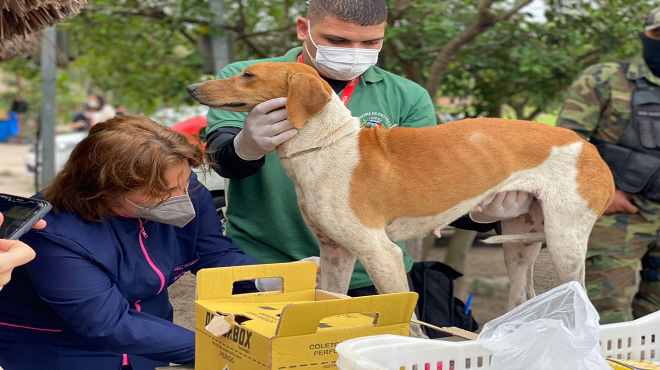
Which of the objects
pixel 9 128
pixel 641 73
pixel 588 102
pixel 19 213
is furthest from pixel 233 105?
pixel 9 128

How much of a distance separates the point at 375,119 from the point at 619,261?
166cm

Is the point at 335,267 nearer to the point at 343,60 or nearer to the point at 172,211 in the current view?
the point at 172,211

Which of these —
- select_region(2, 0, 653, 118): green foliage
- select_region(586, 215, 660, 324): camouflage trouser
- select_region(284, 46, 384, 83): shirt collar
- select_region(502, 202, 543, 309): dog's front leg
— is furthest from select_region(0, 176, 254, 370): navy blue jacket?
select_region(2, 0, 653, 118): green foliage

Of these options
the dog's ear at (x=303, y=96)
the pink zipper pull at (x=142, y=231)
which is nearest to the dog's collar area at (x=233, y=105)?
the dog's ear at (x=303, y=96)

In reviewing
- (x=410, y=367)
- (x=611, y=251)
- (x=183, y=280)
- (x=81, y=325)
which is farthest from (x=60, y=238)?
(x=611, y=251)

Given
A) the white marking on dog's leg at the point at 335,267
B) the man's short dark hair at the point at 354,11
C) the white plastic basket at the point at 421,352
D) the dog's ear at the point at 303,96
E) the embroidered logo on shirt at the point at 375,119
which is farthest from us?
the embroidered logo on shirt at the point at 375,119

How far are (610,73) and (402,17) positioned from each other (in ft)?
6.31

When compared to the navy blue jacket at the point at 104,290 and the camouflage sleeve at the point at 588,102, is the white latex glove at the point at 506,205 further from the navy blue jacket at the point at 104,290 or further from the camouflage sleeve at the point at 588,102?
the camouflage sleeve at the point at 588,102

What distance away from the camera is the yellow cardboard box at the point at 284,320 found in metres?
1.95

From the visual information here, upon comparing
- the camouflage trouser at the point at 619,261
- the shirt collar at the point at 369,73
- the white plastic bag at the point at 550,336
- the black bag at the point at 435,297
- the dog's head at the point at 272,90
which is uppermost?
the dog's head at the point at 272,90

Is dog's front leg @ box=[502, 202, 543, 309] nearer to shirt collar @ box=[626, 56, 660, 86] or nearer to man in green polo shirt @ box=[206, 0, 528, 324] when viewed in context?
man in green polo shirt @ box=[206, 0, 528, 324]

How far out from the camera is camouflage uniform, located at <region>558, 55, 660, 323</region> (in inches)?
153

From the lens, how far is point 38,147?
A: 11305 mm

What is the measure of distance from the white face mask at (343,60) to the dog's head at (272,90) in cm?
37
